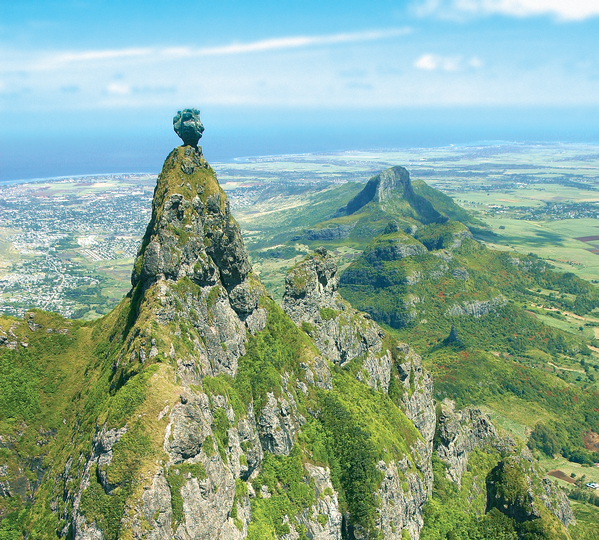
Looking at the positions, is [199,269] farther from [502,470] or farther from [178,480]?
[502,470]

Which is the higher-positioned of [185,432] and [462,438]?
[185,432]

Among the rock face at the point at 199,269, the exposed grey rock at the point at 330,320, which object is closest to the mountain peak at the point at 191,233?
the rock face at the point at 199,269

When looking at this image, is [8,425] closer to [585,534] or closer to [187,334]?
[187,334]

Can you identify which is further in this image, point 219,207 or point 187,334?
point 219,207

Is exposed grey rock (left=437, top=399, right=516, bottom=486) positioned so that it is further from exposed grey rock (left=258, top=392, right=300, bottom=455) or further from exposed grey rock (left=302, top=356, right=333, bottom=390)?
exposed grey rock (left=258, top=392, right=300, bottom=455)

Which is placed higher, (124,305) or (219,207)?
(219,207)

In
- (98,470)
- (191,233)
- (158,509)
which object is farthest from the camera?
(191,233)

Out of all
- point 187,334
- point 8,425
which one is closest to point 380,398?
point 187,334

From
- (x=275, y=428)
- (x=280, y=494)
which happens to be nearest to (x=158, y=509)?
(x=280, y=494)
